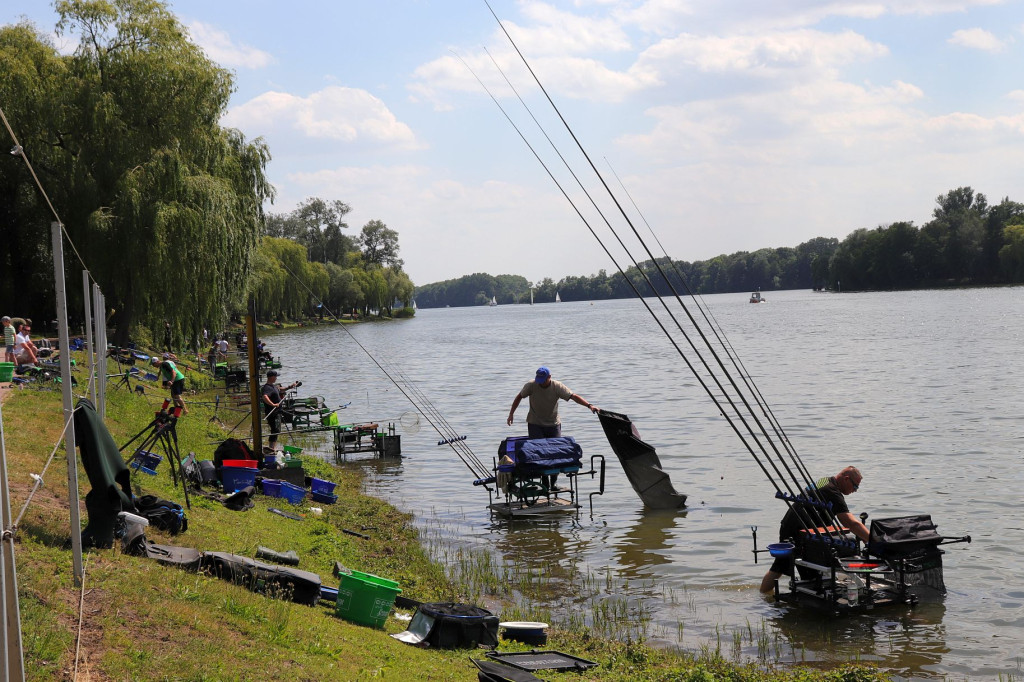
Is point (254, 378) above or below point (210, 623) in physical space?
above

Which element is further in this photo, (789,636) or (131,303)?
(131,303)

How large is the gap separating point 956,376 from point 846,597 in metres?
30.0

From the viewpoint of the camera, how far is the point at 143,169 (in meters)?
26.8

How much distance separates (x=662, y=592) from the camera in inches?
467

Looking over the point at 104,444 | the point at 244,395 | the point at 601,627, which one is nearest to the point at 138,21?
the point at 244,395

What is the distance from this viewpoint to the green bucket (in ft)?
27.9

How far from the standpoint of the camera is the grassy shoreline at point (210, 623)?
19.7ft

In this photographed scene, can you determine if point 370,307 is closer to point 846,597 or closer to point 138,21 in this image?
point 138,21

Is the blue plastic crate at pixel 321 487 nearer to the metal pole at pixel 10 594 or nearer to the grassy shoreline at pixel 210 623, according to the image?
the grassy shoreline at pixel 210 623

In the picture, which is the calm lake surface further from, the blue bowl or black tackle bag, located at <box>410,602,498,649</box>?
black tackle bag, located at <box>410,602,498,649</box>

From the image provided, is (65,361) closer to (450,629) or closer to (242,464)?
(450,629)

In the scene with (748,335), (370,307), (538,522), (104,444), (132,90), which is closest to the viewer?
(104,444)

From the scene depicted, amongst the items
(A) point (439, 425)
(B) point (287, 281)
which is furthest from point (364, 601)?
(B) point (287, 281)

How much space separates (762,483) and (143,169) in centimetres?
1972
